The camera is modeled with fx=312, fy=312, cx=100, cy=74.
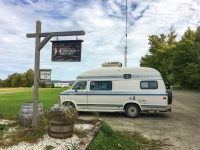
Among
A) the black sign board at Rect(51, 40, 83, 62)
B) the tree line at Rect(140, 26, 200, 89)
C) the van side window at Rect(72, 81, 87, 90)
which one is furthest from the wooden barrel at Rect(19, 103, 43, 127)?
the tree line at Rect(140, 26, 200, 89)

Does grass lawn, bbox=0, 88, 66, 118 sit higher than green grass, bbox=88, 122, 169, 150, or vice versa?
grass lawn, bbox=0, 88, 66, 118

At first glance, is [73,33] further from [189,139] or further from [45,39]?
[189,139]

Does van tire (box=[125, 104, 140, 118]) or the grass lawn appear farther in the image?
van tire (box=[125, 104, 140, 118])

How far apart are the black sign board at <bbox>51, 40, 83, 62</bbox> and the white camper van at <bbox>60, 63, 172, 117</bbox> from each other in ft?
21.2

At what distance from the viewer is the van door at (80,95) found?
1703 centimetres

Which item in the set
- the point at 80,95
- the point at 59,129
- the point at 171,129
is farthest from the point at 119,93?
the point at 59,129

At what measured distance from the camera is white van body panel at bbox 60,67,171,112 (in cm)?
1612

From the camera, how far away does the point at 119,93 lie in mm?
16594

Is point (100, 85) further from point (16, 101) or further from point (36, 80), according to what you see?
point (16, 101)

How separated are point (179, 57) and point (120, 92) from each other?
42624 mm

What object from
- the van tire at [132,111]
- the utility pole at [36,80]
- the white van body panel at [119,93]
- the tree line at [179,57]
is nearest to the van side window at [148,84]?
the white van body panel at [119,93]

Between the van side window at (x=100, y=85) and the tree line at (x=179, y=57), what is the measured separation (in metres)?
35.0

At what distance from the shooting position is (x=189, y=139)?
10.5 meters

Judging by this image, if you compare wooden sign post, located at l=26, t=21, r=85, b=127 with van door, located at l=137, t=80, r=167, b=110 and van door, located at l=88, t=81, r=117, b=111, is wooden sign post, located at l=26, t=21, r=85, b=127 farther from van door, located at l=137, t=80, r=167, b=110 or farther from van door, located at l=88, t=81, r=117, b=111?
van door, located at l=137, t=80, r=167, b=110
